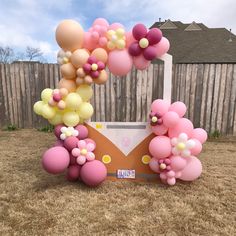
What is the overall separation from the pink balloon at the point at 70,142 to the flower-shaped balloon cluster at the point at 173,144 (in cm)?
93

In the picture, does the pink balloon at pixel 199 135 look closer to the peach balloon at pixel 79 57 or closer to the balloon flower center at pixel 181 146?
the balloon flower center at pixel 181 146

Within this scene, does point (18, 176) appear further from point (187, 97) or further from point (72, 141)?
point (187, 97)

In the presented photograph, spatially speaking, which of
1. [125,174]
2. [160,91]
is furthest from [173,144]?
[160,91]

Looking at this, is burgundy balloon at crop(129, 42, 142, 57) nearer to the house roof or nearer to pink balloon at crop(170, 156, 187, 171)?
pink balloon at crop(170, 156, 187, 171)

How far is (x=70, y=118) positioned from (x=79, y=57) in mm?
747

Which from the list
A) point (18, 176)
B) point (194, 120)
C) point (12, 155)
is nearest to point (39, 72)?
point (12, 155)

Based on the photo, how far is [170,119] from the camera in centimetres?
315

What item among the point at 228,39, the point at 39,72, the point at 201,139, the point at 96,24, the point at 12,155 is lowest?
the point at 12,155

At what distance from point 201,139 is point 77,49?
1.92 metres

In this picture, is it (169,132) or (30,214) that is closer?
(30,214)

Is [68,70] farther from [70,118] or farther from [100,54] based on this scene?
[70,118]

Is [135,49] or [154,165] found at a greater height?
[135,49]

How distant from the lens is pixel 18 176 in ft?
12.3

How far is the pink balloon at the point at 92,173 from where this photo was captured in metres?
3.14
